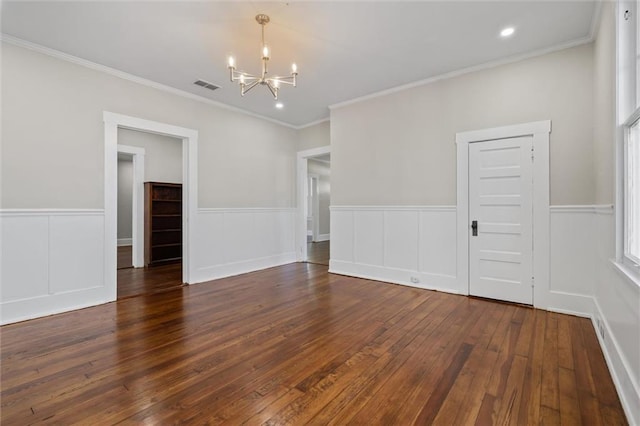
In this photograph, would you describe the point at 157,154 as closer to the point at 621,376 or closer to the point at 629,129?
the point at 629,129

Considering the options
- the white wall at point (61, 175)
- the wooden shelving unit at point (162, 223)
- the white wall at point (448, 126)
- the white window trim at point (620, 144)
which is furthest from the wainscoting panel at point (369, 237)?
the wooden shelving unit at point (162, 223)

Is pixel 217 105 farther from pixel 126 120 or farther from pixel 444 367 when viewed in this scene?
pixel 444 367

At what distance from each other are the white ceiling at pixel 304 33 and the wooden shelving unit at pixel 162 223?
9.52 ft

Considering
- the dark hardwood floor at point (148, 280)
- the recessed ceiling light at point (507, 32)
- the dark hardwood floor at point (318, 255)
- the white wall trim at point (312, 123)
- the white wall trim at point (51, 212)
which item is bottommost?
the dark hardwood floor at point (148, 280)

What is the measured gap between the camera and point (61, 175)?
333 cm

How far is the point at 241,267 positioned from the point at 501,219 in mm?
4101

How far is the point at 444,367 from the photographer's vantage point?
2.11 metres

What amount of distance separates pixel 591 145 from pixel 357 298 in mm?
3071

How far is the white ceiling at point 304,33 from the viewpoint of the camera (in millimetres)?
2594

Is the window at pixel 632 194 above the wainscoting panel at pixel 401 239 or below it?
above

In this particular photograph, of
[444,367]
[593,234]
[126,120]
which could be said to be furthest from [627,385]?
[126,120]

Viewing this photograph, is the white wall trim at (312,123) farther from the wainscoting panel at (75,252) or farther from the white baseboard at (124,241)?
the white baseboard at (124,241)

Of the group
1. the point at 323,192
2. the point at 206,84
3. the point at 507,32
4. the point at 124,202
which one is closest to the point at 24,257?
the point at 206,84

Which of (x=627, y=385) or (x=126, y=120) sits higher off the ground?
(x=126, y=120)
